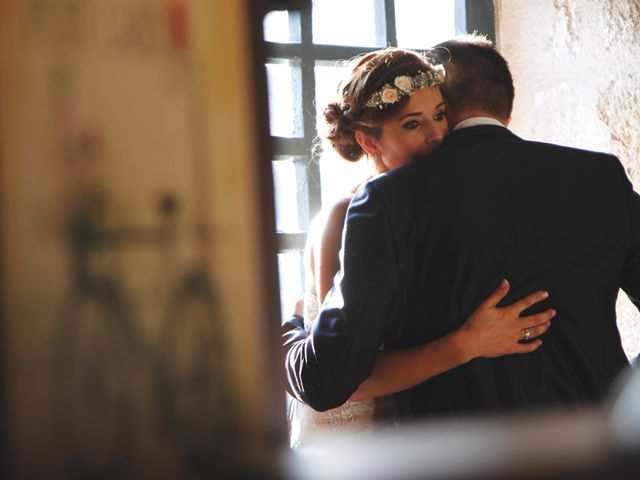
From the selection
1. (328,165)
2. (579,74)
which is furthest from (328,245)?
(579,74)

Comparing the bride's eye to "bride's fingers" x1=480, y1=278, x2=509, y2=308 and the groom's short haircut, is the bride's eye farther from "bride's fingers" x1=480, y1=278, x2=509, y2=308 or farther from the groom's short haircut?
"bride's fingers" x1=480, y1=278, x2=509, y2=308

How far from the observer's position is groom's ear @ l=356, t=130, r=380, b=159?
2.09 metres

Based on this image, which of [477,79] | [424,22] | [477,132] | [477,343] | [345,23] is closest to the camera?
[477,343]

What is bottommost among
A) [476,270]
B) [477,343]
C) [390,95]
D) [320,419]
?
[320,419]

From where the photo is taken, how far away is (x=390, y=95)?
2000 mm

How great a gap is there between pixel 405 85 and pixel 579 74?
2.91 feet

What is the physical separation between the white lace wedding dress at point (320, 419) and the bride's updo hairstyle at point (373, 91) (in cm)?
42

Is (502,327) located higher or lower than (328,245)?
lower

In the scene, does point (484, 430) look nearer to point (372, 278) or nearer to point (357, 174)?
point (372, 278)

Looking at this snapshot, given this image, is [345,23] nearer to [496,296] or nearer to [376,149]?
[376,149]

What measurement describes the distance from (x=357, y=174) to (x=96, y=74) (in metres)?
1.75

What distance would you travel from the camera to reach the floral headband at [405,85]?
1979mm

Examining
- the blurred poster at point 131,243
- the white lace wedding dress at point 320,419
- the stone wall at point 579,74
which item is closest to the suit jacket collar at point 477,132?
the white lace wedding dress at point 320,419

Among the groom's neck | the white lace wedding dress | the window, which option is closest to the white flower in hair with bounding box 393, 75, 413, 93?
the groom's neck
